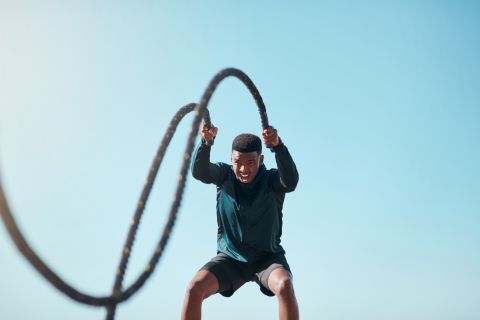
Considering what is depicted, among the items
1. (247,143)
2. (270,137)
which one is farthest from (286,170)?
(247,143)

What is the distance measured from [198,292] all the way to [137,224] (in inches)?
59.3

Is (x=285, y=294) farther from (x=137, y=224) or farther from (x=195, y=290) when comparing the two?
(x=137, y=224)

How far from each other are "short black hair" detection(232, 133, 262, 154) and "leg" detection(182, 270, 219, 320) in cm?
197

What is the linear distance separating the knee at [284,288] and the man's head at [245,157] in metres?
1.77

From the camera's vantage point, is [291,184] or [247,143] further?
[247,143]

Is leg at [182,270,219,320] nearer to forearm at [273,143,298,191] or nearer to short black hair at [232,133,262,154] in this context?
forearm at [273,143,298,191]

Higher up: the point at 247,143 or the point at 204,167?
the point at 247,143

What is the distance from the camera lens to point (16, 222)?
135 inches

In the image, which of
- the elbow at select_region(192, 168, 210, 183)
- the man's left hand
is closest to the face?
the man's left hand

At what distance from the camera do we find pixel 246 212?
720 centimetres

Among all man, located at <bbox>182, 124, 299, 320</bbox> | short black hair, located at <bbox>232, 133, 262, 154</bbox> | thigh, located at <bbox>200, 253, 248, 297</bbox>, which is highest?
short black hair, located at <bbox>232, 133, 262, 154</bbox>

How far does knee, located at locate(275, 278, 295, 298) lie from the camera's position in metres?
6.21

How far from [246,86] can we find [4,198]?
4.90 metres

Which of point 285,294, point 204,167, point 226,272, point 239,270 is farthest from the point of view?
point 204,167
